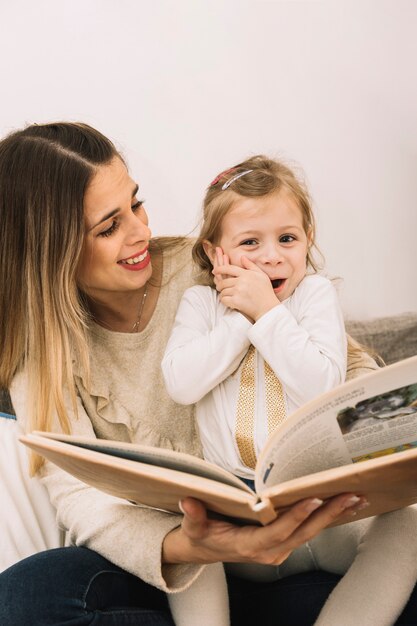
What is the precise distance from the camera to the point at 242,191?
137 centimetres

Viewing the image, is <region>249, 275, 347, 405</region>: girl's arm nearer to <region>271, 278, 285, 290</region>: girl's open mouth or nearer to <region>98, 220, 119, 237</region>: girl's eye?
<region>271, 278, 285, 290</region>: girl's open mouth

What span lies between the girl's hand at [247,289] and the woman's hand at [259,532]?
0.43 meters

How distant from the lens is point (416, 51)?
2.00 meters

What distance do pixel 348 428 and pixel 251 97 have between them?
4.13 feet

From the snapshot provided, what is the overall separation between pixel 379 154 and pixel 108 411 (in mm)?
1069

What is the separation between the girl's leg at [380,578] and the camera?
103 cm

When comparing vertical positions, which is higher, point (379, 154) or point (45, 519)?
point (379, 154)

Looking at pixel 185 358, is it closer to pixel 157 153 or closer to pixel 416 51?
pixel 157 153

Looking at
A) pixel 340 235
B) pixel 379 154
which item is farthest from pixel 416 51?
pixel 340 235

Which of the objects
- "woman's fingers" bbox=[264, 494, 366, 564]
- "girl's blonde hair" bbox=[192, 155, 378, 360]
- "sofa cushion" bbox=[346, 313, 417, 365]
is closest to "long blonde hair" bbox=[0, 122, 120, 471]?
"girl's blonde hair" bbox=[192, 155, 378, 360]

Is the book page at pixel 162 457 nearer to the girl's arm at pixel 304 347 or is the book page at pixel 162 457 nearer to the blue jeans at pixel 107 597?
the blue jeans at pixel 107 597

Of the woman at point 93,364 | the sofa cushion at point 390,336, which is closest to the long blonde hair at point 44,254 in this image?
the woman at point 93,364

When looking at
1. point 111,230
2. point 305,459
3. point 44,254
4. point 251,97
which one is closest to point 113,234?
point 111,230

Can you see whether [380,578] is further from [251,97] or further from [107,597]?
[251,97]
